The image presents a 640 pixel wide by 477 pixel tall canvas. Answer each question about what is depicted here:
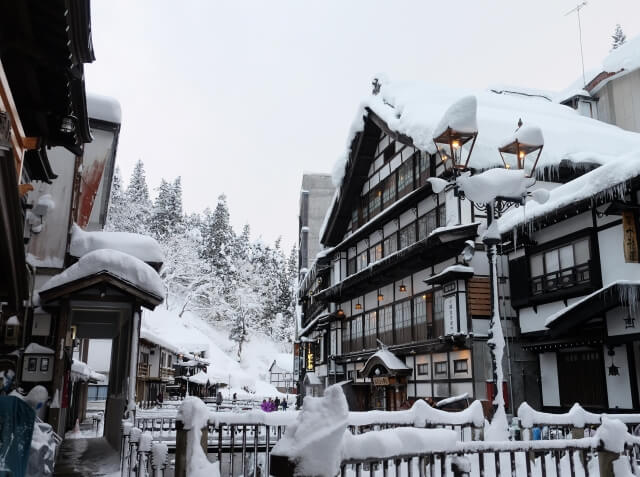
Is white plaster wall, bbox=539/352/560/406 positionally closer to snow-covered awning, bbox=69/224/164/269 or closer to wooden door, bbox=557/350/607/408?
wooden door, bbox=557/350/607/408

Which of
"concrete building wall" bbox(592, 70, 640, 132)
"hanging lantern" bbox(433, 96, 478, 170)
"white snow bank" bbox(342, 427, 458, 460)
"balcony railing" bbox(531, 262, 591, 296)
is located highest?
"concrete building wall" bbox(592, 70, 640, 132)

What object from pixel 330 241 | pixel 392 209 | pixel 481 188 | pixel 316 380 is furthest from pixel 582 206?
pixel 316 380

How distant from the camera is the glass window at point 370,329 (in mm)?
31923

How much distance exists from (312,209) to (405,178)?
30393mm

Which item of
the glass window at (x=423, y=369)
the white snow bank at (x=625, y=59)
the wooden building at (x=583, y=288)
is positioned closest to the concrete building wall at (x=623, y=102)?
the white snow bank at (x=625, y=59)

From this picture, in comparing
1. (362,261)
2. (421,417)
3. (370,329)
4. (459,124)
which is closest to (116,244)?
(459,124)

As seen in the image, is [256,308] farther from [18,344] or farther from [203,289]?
[18,344]

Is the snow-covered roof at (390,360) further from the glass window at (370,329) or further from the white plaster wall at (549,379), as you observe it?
the white plaster wall at (549,379)

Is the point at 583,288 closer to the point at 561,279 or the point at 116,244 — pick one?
the point at 561,279

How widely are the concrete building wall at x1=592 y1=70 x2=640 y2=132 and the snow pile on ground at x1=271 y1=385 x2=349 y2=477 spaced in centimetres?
3231

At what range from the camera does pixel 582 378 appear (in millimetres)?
18250

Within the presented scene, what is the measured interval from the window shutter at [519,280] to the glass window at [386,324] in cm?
900

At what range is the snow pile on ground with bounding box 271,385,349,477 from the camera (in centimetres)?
408

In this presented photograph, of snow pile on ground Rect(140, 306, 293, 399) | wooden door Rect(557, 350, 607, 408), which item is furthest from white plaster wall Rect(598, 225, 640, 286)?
snow pile on ground Rect(140, 306, 293, 399)
